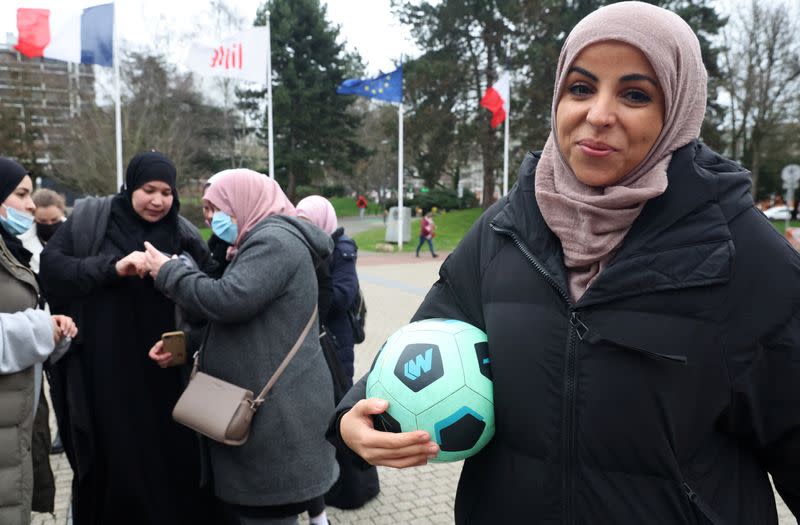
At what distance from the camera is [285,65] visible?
119ft

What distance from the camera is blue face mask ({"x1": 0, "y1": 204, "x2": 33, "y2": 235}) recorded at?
2836 millimetres

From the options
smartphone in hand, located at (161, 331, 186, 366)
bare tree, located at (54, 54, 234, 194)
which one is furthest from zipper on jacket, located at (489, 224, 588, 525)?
bare tree, located at (54, 54, 234, 194)

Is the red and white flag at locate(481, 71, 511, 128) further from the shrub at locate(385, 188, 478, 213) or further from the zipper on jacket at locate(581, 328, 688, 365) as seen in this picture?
the zipper on jacket at locate(581, 328, 688, 365)

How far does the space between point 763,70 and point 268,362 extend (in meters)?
36.3

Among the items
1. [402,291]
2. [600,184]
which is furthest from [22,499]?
[402,291]

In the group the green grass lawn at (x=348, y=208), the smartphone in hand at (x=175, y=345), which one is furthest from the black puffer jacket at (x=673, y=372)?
the green grass lawn at (x=348, y=208)

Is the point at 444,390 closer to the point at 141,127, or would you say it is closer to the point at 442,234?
the point at 442,234

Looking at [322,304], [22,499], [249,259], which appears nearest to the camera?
[22,499]

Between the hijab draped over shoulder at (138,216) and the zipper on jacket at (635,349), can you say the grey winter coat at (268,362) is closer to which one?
the hijab draped over shoulder at (138,216)

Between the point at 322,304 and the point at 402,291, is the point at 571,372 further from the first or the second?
the point at 402,291

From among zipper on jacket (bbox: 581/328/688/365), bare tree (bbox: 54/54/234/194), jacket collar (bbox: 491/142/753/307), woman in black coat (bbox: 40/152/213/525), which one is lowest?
woman in black coat (bbox: 40/152/213/525)

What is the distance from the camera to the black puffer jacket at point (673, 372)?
1.21m

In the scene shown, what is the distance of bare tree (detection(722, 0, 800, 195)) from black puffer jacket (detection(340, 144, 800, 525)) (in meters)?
35.8

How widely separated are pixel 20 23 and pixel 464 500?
14507 millimetres
